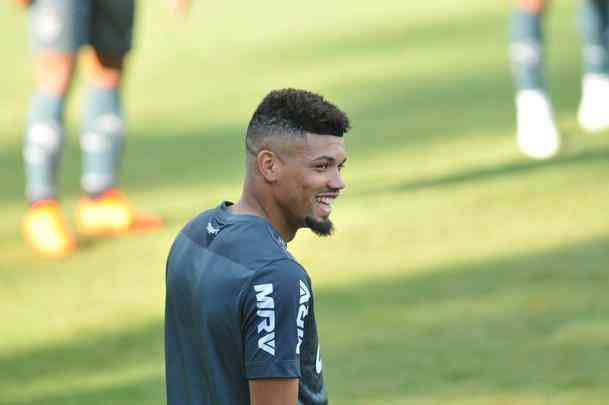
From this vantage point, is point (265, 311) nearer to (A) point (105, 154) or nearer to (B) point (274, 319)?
(B) point (274, 319)

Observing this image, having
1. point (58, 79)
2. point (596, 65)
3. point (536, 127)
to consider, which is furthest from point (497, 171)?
point (58, 79)

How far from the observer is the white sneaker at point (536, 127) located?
9.20m

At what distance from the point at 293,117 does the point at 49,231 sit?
4.74 metres

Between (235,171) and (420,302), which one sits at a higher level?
(235,171)

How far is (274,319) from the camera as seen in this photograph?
3.10m

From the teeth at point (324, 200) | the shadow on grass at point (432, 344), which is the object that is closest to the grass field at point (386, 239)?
the shadow on grass at point (432, 344)

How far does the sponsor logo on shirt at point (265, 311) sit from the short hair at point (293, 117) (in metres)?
0.36

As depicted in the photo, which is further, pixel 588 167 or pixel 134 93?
pixel 134 93

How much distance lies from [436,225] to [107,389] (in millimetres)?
2523

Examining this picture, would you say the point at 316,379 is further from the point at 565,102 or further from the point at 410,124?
the point at 565,102

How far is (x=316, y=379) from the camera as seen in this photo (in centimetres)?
335

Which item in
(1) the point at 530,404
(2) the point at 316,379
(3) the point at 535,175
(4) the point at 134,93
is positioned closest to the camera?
(2) the point at 316,379

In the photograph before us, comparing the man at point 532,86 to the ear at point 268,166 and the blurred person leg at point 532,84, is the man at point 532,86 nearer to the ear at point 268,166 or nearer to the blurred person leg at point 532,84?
the blurred person leg at point 532,84

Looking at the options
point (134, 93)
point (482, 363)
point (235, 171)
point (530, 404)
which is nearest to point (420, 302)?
point (482, 363)
